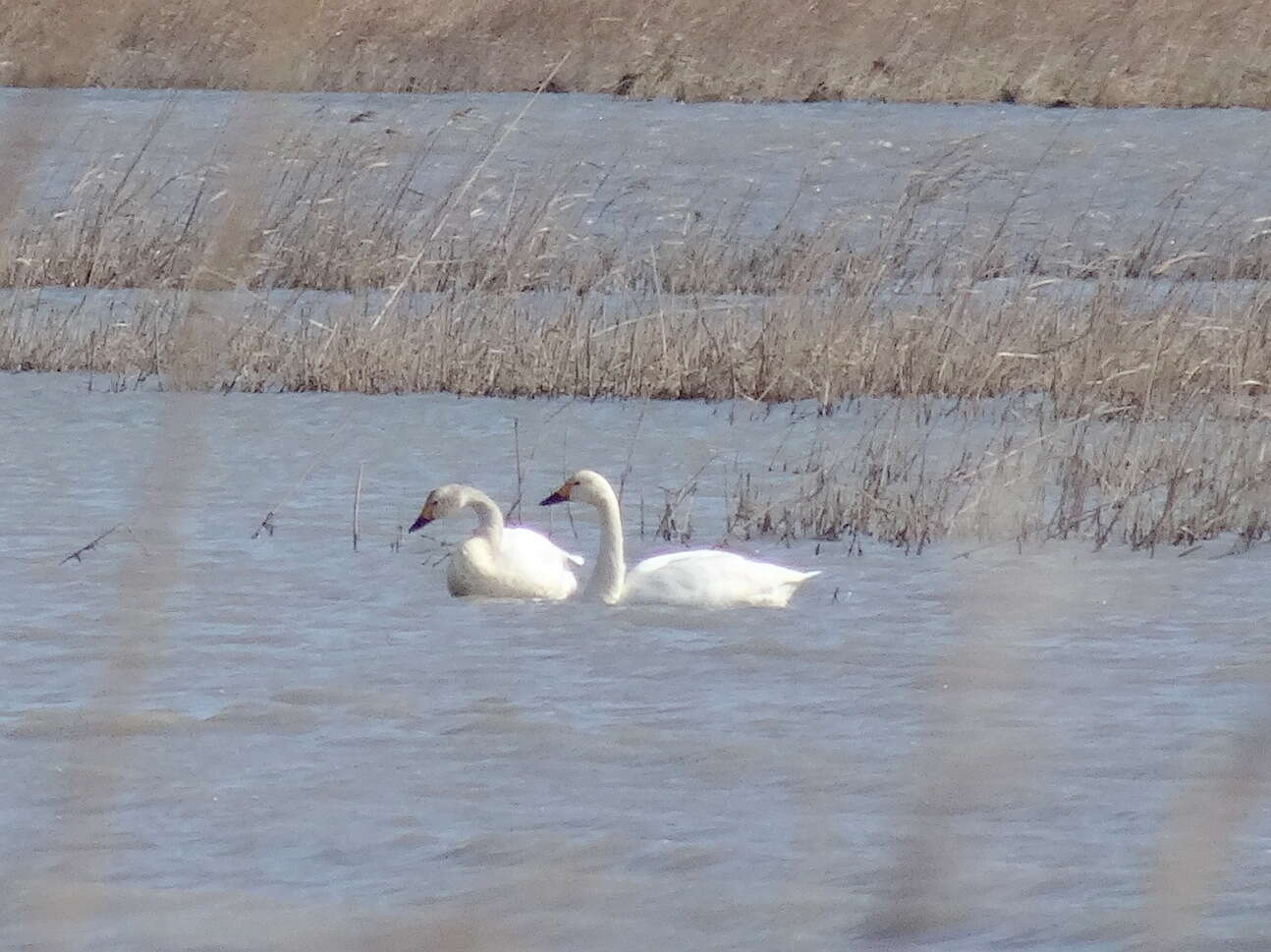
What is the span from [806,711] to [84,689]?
1384 millimetres

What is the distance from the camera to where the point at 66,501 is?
24.2ft

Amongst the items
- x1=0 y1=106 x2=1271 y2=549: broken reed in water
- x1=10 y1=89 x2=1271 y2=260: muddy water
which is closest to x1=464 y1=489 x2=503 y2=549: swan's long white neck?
x1=0 y1=106 x2=1271 y2=549: broken reed in water

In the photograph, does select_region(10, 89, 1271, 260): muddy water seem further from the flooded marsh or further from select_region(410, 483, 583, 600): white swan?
select_region(410, 483, 583, 600): white swan

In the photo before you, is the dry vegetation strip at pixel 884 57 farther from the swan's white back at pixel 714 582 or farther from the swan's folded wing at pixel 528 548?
the swan's white back at pixel 714 582

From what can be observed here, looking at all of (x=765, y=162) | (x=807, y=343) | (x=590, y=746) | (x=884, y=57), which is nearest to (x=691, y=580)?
(x=590, y=746)

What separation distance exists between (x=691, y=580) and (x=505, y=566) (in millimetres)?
472

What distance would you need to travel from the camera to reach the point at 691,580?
5.73 m

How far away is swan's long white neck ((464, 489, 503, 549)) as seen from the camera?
6090 mm

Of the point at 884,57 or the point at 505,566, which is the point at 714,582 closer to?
the point at 505,566

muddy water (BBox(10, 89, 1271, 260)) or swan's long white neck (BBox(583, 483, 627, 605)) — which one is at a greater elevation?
muddy water (BBox(10, 89, 1271, 260))

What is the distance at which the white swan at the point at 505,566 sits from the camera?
5.95 meters

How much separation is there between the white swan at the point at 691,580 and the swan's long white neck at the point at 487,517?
26 centimetres

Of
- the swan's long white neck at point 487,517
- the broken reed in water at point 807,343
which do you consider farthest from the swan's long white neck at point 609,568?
the broken reed in water at point 807,343

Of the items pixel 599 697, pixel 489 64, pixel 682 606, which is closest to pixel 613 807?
pixel 599 697
